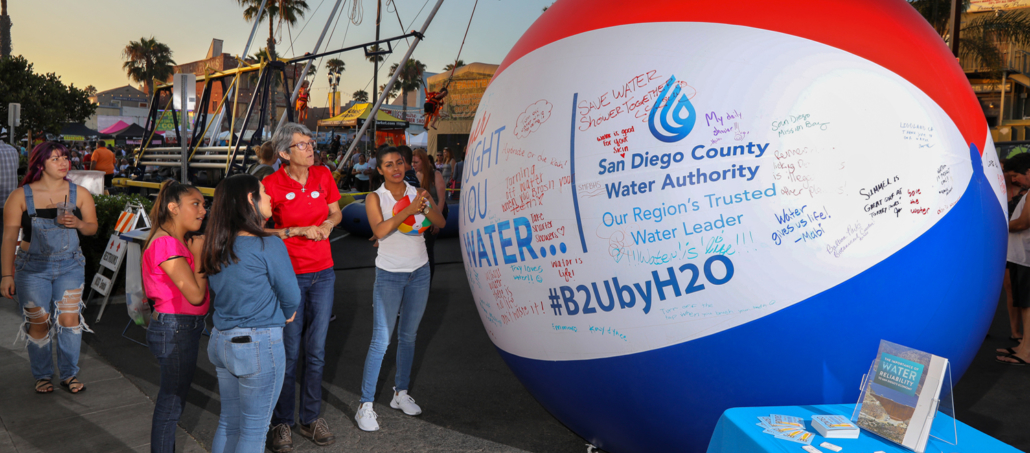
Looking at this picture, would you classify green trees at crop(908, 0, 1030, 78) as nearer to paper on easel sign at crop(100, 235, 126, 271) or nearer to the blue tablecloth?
the blue tablecloth

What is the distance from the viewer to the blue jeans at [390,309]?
394 cm

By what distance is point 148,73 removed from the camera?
59.8 m

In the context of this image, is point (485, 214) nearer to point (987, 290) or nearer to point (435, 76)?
point (987, 290)

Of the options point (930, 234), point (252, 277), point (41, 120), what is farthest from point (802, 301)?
point (41, 120)

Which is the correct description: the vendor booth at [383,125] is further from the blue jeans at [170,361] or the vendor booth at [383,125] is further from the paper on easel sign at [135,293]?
the blue jeans at [170,361]

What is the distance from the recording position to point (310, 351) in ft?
12.5

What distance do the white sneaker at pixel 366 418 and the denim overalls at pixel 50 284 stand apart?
2.29 meters

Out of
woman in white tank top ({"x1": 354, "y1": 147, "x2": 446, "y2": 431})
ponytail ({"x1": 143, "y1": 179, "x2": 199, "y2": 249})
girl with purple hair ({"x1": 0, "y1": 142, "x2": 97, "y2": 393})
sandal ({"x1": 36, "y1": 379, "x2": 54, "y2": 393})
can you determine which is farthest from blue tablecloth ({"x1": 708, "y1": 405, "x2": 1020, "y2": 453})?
sandal ({"x1": 36, "y1": 379, "x2": 54, "y2": 393})

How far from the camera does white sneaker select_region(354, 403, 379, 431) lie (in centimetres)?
393

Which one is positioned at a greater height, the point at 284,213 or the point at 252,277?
the point at 284,213

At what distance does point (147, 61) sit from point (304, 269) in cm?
6731

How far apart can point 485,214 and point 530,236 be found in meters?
0.37

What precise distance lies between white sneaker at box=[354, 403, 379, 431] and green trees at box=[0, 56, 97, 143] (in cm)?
2568

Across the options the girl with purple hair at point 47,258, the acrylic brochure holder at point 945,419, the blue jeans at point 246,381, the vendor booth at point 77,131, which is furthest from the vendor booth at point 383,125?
the acrylic brochure holder at point 945,419
